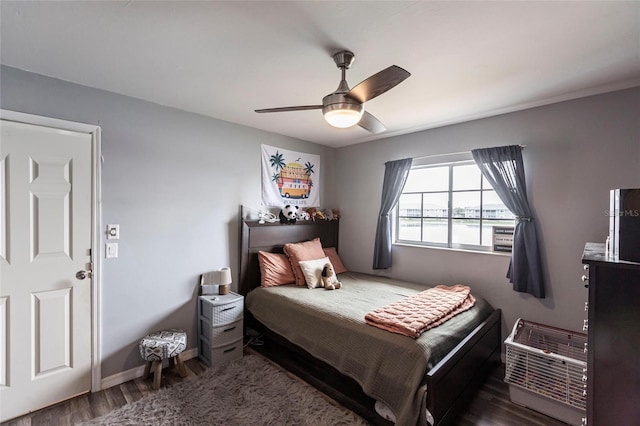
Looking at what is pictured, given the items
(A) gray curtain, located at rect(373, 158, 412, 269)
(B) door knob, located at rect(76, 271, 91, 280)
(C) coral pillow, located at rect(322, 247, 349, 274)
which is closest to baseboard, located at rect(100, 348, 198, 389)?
(B) door knob, located at rect(76, 271, 91, 280)

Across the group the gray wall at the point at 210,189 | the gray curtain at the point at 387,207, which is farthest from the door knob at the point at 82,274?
the gray curtain at the point at 387,207

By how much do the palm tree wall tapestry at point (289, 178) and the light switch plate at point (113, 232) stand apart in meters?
1.47

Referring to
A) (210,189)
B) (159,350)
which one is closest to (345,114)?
(210,189)

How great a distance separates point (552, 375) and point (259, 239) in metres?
2.85

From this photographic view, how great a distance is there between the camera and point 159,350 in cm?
228

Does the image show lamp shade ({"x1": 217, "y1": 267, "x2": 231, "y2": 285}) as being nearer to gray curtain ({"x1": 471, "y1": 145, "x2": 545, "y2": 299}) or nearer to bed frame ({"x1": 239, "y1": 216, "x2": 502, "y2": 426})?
bed frame ({"x1": 239, "y1": 216, "x2": 502, "y2": 426})

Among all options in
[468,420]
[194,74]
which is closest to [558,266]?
[468,420]

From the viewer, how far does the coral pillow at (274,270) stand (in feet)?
10.1

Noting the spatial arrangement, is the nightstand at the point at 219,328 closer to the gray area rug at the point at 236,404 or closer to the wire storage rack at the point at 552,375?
the gray area rug at the point at 236,404

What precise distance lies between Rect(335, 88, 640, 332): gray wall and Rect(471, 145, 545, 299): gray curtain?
0.30 feet

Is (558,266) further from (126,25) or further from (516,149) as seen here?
(126,25)

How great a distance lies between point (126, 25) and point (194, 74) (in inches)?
21.7

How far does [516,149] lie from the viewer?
259 cm

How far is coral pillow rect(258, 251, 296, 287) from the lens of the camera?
309 centimetres
